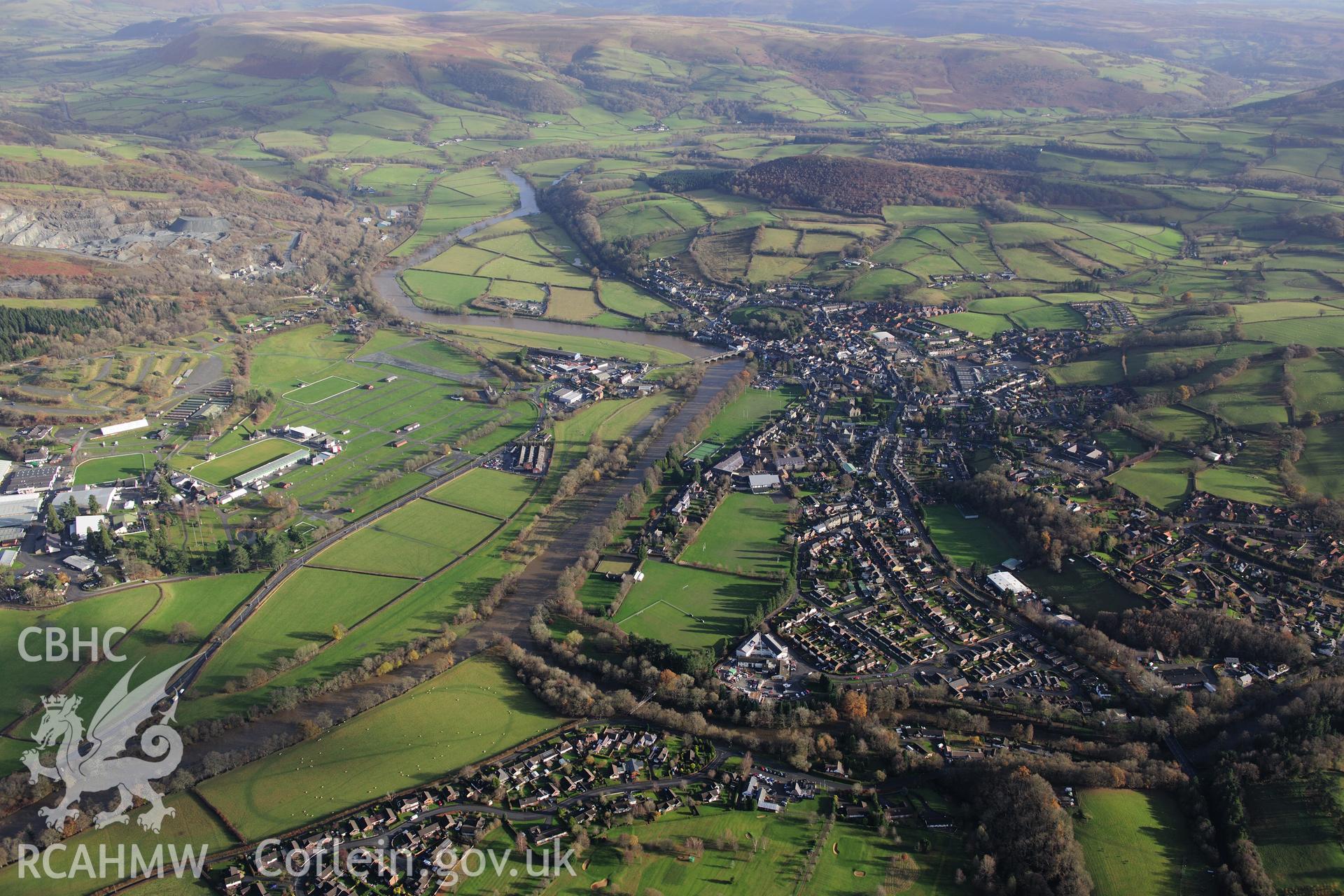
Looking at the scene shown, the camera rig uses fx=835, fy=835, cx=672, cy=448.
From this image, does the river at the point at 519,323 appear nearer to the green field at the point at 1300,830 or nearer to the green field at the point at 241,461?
the green field at the point at 241,461

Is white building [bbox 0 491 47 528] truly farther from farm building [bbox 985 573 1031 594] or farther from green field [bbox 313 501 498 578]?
farm building [bbox 985 573 1031 594]

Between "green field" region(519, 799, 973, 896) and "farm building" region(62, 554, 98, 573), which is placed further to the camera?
"farm building" region(62, 554, 98, 573)

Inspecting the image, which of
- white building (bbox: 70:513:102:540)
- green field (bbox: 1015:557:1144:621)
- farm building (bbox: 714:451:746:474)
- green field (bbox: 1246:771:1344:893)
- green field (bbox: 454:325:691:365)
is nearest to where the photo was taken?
green field (bbox: 1246:771:1344:893)

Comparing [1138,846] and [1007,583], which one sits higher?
[1007,583]

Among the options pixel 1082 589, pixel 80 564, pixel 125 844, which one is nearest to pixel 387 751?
pixel 125 844

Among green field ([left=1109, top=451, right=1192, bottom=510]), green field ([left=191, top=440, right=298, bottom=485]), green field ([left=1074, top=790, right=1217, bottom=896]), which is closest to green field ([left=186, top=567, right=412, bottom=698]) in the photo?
green field ([left=191, top=440, right=298, bottom=485])

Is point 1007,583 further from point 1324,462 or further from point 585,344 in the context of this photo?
point 585,344

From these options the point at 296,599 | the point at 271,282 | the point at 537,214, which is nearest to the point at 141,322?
the point at 271,282
